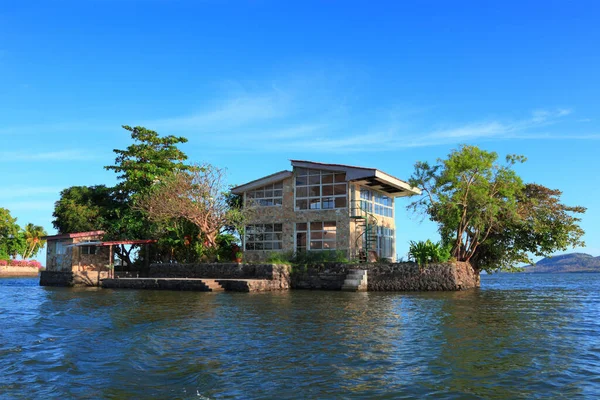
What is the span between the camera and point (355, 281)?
26.1 metres

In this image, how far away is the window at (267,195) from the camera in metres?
31.4

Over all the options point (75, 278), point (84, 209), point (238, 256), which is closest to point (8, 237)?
point (84, 209)

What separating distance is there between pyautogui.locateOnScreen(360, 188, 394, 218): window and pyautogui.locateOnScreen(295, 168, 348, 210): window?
1.46m

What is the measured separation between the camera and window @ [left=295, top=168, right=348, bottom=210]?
29.5 meters

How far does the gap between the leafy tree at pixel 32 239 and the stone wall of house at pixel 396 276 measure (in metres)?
52.0

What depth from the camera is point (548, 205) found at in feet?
104

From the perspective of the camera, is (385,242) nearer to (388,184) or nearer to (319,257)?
(388,184)

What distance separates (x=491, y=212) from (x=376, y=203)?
23.8 ft

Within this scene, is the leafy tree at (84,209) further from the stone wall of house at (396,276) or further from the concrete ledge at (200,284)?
the stone wall of house at (396,276)

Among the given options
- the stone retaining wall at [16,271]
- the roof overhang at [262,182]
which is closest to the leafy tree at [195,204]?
the roof overhang at [262,182]

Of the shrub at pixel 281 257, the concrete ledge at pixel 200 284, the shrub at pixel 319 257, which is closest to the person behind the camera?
the concrete ledge at pixel 200 284

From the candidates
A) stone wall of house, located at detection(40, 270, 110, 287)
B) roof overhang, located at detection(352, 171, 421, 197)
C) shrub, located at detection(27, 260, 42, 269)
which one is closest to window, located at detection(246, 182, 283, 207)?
roof overhang, located at detection(352, 171, 421, 197)

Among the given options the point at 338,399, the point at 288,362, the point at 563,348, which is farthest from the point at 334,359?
the point at 563,348

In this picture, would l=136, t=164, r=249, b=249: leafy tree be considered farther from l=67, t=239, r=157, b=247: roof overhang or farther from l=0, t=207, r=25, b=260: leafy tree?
l=0, t=207, r=25, b=260: leafy tree
